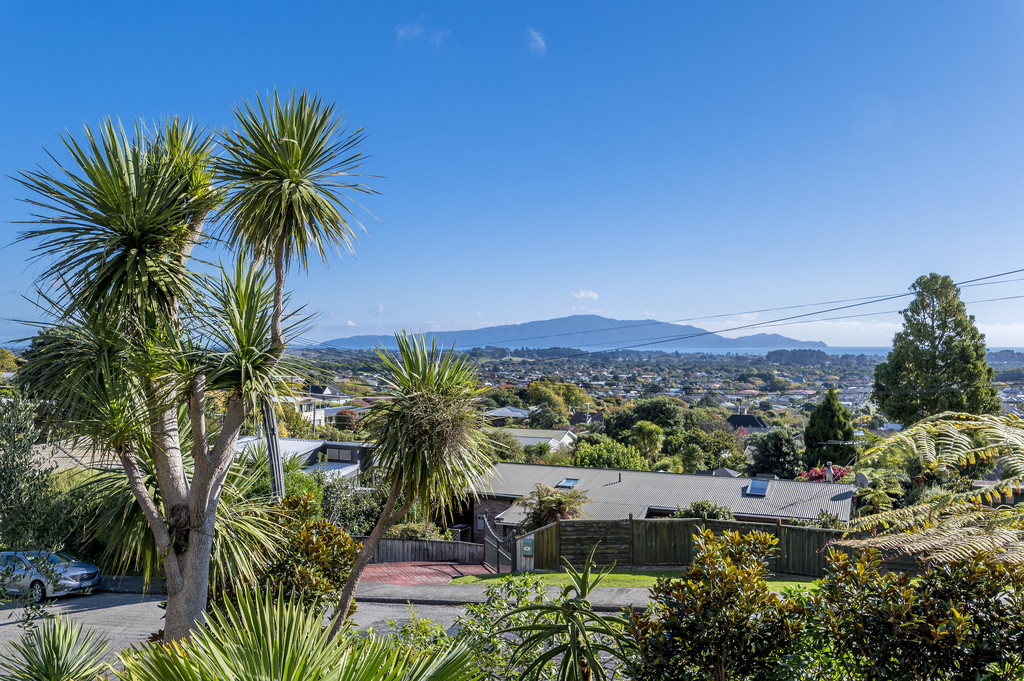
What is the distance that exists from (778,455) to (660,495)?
20099 millimetres

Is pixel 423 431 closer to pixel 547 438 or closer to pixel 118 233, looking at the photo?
pixel 118 233

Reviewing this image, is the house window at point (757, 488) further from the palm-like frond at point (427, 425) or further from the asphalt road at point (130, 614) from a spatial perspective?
the palm-like frond at point (427, 425)

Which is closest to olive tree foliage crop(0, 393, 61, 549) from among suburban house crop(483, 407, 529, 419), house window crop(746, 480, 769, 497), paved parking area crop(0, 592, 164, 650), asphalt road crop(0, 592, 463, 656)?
paved parking area crop(0, 592, 164, 650)

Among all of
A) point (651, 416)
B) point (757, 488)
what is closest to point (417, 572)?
point (757, 488)

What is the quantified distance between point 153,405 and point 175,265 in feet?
4.42

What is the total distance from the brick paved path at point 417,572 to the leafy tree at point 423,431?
389 inches

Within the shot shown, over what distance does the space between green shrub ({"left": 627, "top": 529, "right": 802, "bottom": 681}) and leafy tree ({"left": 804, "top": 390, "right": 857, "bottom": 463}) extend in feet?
121

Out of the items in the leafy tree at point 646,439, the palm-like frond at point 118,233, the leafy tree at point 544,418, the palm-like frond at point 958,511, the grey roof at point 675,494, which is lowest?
the leafy tree at point 544,418

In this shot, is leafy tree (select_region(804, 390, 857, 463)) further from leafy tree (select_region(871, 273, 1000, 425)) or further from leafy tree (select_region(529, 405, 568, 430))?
leafy tree (select_region(529, 405, 568, 430))

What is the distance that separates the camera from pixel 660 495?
21.9m

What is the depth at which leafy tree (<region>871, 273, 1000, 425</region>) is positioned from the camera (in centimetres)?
2597

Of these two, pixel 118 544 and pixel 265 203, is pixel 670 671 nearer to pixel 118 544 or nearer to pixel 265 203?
pixel 265 203

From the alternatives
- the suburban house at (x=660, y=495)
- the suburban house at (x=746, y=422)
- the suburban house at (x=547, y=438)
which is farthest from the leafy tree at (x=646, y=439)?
the suburban house at (x=746, y=422)

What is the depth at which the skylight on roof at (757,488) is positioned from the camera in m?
21.2
